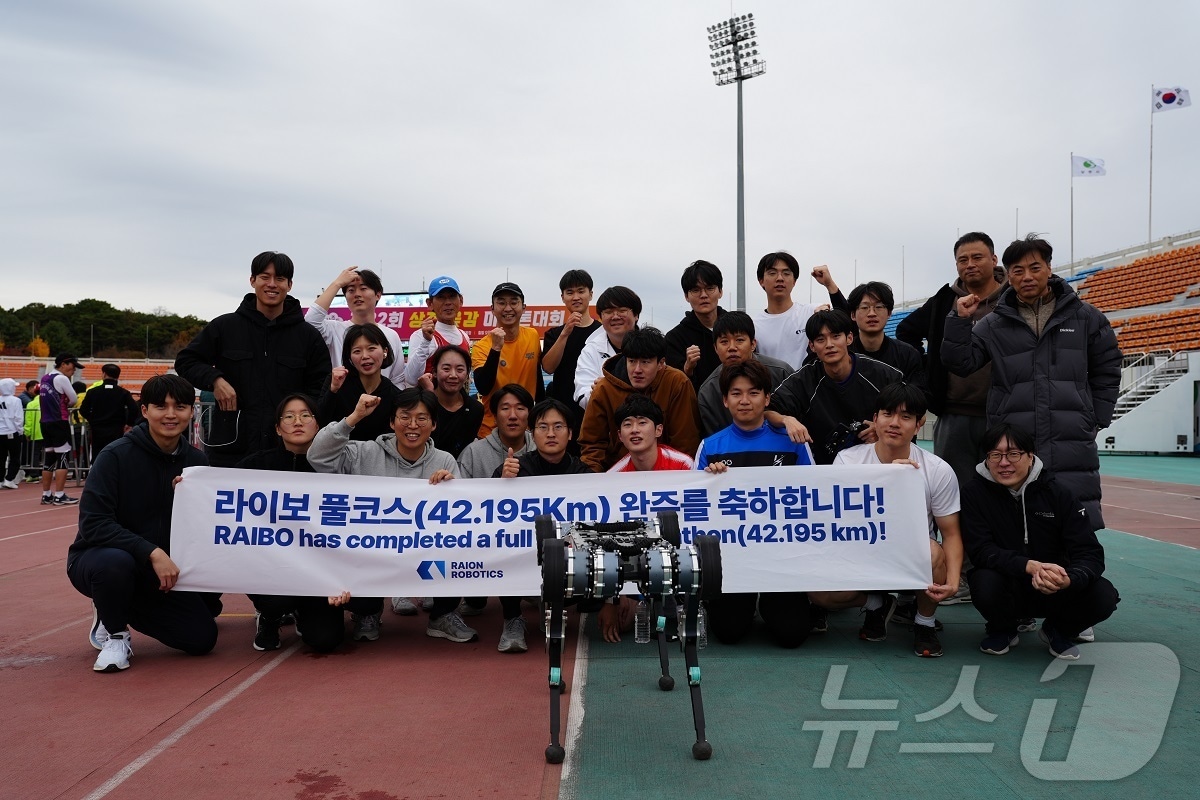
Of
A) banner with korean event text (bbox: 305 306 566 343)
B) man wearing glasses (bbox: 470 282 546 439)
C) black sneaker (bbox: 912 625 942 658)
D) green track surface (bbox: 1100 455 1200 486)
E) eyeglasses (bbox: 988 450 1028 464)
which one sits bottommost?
green track surface (bbox: 1100 455 1200 486)

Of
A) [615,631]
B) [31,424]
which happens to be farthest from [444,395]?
[31,424]

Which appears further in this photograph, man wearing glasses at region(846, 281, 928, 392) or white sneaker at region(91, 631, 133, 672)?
man wearing glasses at region(846, 281, 928, 392)

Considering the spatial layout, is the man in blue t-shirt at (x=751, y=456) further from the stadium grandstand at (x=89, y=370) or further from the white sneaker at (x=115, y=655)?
the stadium grandstand at (x=89, y=370)

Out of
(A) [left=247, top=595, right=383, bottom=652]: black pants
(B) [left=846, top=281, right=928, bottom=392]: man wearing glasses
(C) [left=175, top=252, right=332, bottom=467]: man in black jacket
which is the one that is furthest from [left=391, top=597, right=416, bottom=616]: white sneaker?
(B) [left=846, top=281, right=928, bottom=392]: man wearing glasses

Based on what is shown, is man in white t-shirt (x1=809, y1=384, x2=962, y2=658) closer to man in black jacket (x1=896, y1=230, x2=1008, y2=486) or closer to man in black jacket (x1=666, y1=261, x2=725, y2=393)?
man in black jacket (x1=896, y1=230, x2=1008, y2=486)

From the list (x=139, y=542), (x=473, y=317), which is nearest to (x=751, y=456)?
(x=139, y=542)

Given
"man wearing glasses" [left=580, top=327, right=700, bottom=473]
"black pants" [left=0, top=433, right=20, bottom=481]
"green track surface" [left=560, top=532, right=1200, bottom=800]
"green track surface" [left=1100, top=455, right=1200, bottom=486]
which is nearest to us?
"green track surface" [left=560, top=532, right=1200, bottom=800]

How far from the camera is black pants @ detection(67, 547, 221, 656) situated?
4.36 meters

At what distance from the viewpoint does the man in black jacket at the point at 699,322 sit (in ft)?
19.4

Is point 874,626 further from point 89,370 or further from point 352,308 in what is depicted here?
point 89,370

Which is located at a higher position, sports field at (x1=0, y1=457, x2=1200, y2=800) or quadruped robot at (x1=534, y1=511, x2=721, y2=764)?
quadruped robot at (x1=534, y1=511, x2=721, y2=764)

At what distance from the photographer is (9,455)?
15023 millimetres

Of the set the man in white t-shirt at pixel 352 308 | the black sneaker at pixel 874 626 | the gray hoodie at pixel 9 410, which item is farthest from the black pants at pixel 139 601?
the gray hoodie at pixel 9 410

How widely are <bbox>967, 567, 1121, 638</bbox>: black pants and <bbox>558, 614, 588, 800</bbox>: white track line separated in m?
2.10
